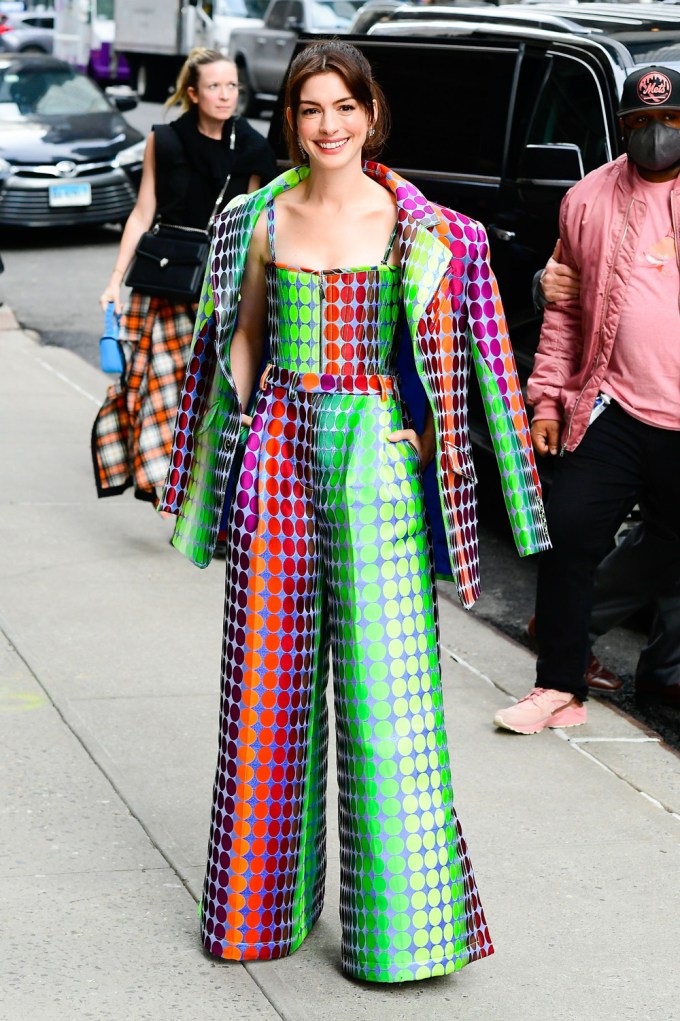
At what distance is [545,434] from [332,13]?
861 inches

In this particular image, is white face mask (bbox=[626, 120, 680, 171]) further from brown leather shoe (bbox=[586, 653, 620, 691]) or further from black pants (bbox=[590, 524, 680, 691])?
brown leather shoe (bbox=[586, 653, 620, 691])

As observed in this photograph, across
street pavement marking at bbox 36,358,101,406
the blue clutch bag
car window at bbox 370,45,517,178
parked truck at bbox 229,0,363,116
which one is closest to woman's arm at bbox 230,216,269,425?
the blue clutch bag

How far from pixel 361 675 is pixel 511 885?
938mm

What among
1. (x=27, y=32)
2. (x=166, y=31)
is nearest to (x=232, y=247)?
(x=166, y=31)

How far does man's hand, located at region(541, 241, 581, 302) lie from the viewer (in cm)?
501

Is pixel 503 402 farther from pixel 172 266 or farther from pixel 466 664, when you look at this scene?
pixel 172 266

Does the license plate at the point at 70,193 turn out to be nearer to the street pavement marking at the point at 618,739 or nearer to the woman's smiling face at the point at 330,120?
the street pavement marking at the point at 618,739

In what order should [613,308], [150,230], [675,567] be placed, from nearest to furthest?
[613,308] < [675,567] < [150,230]

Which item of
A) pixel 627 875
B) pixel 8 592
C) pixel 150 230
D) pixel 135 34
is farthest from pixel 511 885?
pixel 135 34

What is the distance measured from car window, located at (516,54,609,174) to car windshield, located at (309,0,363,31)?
1843 centimetres

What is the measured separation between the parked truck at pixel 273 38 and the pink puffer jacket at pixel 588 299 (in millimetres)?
20881

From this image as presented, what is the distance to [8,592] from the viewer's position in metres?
6.25

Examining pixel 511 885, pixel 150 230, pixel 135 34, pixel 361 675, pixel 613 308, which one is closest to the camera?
pixel 361 675

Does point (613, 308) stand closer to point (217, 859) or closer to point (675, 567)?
point (675, 567)
